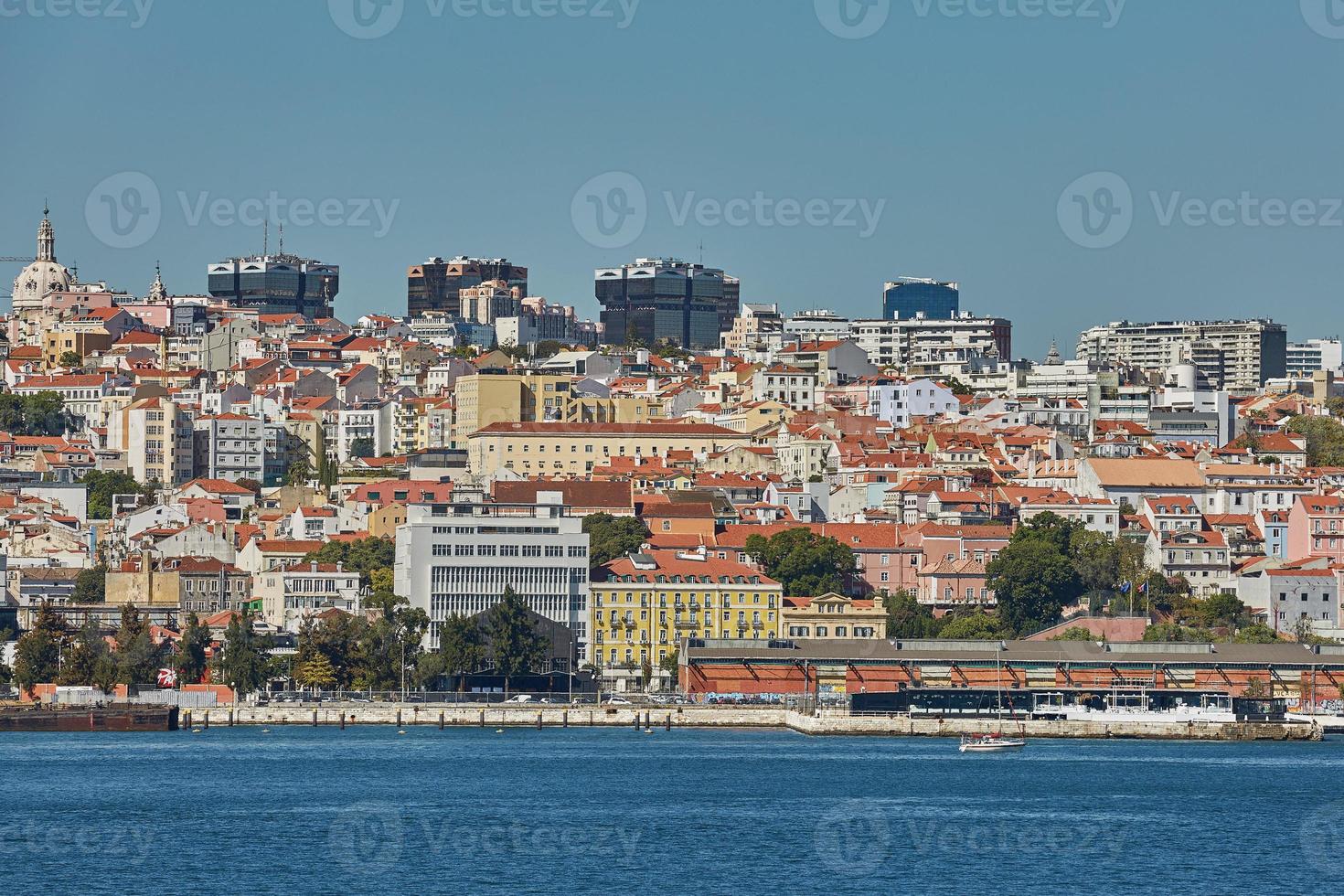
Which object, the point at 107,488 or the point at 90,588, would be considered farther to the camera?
the point at 107,488

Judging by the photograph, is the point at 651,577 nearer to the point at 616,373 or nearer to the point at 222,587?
the point at 222,587

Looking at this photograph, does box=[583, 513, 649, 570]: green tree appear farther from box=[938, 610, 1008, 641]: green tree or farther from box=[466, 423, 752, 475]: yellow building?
box=[466, 423, 752, 475]: yellow building

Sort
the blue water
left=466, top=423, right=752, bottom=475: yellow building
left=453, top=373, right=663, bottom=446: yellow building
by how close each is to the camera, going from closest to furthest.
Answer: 1. the blue water
2. left=466, top=423, right=752, bottom=475: yellow building
3. left=453, top=373, right=663, bottom=446: yellow building

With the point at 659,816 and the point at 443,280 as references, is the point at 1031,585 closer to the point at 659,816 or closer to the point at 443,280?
the point at 659,816

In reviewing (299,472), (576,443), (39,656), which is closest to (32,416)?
(299,472)

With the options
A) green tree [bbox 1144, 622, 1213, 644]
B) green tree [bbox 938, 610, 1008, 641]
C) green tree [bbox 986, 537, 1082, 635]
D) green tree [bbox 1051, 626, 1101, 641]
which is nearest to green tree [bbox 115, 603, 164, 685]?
green tree [bbox 938, 610, 1008, 641]
